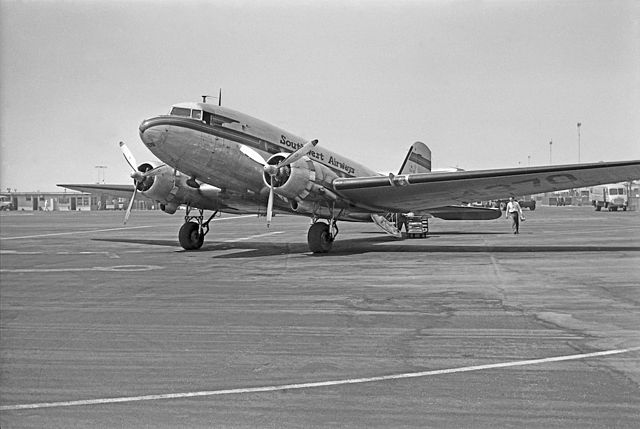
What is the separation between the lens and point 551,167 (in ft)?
55.2

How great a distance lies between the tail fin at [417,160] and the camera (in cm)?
2659

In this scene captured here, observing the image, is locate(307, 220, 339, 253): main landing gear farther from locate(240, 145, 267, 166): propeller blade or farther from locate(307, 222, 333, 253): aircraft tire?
locate(240, 145, 267, 166): propeller blade

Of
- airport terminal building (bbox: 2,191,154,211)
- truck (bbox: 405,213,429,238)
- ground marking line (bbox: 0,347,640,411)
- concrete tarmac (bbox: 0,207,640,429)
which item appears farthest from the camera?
airport terminal building (bbox: 2,191,154,211)

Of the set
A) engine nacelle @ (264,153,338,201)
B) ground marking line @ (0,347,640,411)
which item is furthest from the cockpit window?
ground marking line @ (0,347,640,411)

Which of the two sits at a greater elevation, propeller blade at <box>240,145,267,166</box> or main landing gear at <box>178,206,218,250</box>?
propeller blade at <box>240,145,267,166</box>

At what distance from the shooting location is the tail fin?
87.2 ft

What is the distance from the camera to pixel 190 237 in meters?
20.8

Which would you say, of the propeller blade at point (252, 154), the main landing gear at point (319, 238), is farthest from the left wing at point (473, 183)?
the propeller blade at point (252, 154)

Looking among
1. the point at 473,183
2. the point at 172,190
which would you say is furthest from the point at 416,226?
the point at 172,190

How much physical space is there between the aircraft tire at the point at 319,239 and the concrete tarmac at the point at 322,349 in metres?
5.64

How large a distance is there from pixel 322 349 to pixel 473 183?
13.3 metres

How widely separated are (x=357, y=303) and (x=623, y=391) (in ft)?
16.5

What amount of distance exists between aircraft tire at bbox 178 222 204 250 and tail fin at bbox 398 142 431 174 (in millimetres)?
10136

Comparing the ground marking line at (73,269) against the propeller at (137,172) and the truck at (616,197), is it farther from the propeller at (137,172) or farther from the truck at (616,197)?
the truck at (616,197)
